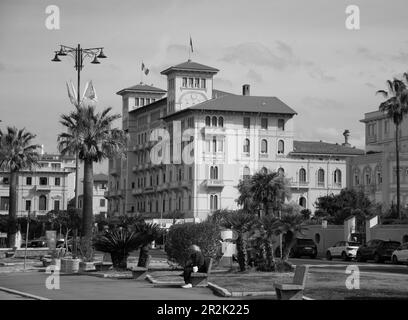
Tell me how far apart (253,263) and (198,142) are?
81.5 metres

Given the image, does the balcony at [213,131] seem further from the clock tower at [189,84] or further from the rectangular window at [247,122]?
the clock tower at [189,84]

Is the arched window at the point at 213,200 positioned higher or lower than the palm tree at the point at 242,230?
higher

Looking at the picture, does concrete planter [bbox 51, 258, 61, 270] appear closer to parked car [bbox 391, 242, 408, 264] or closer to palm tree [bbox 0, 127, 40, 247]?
parked car [bbox 391, 242, 408, 264]

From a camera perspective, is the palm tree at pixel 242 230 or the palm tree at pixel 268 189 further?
the palm tree at pixel 268 189

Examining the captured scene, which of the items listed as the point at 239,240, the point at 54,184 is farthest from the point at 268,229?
the point at 54,184

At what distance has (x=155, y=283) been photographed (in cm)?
2764

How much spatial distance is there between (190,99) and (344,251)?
210ft

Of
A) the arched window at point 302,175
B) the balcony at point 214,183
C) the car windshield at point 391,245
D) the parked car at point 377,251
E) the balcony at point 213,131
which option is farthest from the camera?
the arched window at point 302,175

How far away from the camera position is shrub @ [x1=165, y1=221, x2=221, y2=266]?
3584 centimetres

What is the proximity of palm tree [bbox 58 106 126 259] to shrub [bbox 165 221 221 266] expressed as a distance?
49.6 feet

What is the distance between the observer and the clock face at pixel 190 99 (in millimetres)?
119562

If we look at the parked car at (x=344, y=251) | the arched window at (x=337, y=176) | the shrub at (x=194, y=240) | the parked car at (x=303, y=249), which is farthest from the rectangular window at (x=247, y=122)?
the shrub at (x=194, y=240)

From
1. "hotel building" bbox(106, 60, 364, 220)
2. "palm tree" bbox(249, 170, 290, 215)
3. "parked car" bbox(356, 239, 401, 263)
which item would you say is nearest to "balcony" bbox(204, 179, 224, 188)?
"hotel building" bbox(106, 60, 364, 220)

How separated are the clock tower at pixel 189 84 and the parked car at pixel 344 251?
6185cm
